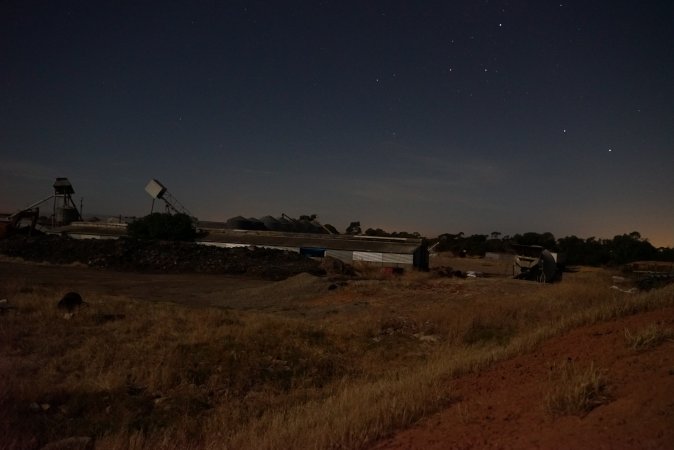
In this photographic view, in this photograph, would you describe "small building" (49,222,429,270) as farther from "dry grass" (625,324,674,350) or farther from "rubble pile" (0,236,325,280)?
"dry grass" (625,324,674,350)

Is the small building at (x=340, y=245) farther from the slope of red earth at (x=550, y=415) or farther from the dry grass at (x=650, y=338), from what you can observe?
the dry grass at (x=650, y=338)

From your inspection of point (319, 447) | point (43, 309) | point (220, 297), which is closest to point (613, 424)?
point (319, 447)

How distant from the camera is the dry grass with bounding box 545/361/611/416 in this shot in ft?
15.5

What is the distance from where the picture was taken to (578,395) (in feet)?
15.8

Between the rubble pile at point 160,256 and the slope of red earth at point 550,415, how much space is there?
3118 centimetres

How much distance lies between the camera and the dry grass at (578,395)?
186 inches

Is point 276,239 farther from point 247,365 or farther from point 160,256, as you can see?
point 247,365

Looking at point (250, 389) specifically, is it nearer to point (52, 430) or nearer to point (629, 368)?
point (52, 430)

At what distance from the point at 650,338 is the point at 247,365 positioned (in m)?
8.20

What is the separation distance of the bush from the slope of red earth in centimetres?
4983

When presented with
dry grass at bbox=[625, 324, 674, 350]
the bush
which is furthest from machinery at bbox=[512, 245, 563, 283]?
the bush

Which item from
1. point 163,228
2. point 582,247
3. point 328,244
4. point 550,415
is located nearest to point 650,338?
point 550,415

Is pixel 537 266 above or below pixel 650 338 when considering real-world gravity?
below

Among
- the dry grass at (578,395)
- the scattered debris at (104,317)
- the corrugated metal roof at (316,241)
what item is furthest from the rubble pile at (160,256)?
the dry grass at (578,395)
